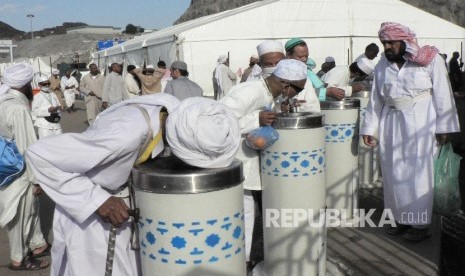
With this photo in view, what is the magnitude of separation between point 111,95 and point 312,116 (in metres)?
8.63

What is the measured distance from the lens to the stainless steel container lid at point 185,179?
2.08 meters

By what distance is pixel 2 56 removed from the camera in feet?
220

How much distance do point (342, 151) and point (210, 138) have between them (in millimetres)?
3496

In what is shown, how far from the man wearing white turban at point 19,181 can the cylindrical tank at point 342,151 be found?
2917 millimetres

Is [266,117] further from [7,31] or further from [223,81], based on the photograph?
[7,31]

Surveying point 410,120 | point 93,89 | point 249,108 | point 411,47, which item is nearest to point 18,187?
point 249,108

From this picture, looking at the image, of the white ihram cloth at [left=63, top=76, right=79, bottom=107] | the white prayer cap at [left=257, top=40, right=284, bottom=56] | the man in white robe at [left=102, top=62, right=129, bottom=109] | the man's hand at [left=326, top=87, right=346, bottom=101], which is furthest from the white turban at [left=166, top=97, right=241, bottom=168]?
the white ihram cloth at [left=63, top=76, right=79, bottom=107]

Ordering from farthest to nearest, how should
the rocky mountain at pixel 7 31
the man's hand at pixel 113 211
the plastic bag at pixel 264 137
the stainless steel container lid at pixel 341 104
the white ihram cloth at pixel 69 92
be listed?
the rocky mountain at pixel 7 31 < the white ihram cloth at pixel 69 92 < the stainless steel container lid at pixel 341 104 < the plastic bag at pixel 264 137 < the man's hand at pixel 113 211

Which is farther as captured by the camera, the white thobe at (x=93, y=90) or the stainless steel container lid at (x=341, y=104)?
the white thobe at (x=93, y=90)

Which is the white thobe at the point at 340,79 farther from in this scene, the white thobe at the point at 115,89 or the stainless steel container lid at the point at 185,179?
the white thobe at the point at 115,89

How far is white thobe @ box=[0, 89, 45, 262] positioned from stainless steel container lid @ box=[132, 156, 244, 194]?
263cm

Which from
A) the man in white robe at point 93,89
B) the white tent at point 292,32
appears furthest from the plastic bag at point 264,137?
the white tent at point 292,32

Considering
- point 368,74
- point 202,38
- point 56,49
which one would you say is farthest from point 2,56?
point 368,74

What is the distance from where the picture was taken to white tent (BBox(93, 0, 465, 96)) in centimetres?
1647
